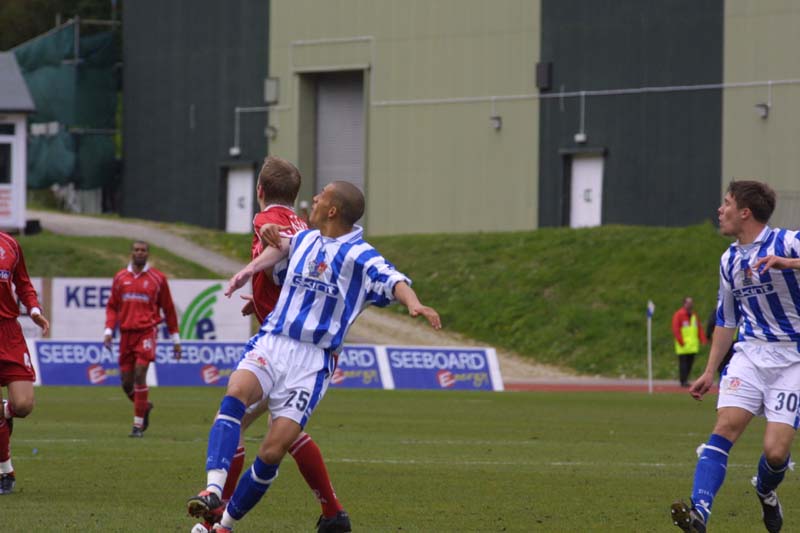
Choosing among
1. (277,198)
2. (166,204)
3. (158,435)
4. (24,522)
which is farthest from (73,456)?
(166,204)

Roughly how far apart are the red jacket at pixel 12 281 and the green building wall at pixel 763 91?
114 ft

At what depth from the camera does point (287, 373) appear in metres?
8.72

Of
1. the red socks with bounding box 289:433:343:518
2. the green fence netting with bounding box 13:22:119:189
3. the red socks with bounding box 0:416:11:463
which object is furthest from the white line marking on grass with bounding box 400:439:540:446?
the green fence netting with bounding box 13:22:119:189

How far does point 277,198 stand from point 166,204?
168 ft

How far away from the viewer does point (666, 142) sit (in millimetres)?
47625

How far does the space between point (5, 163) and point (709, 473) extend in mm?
44332

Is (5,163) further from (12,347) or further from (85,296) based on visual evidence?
(12,347)

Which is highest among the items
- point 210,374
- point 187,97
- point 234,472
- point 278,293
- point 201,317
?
point 187,97

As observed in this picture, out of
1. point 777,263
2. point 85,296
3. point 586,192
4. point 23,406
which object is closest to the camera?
point 777,263

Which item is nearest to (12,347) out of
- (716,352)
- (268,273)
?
(268,273)

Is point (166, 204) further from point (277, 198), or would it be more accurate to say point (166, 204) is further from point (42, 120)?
point (277, 198)

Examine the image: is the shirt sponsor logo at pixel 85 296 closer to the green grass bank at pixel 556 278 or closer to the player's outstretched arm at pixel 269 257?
the green grass bank at pixel 556 278

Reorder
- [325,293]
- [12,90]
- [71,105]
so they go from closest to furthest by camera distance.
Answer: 1. [325,293]
2. [12,90]
3. [71,105]

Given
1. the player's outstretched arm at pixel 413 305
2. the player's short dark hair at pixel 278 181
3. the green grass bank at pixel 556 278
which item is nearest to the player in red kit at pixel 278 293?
the player's short dark hair at pixel 278 181
